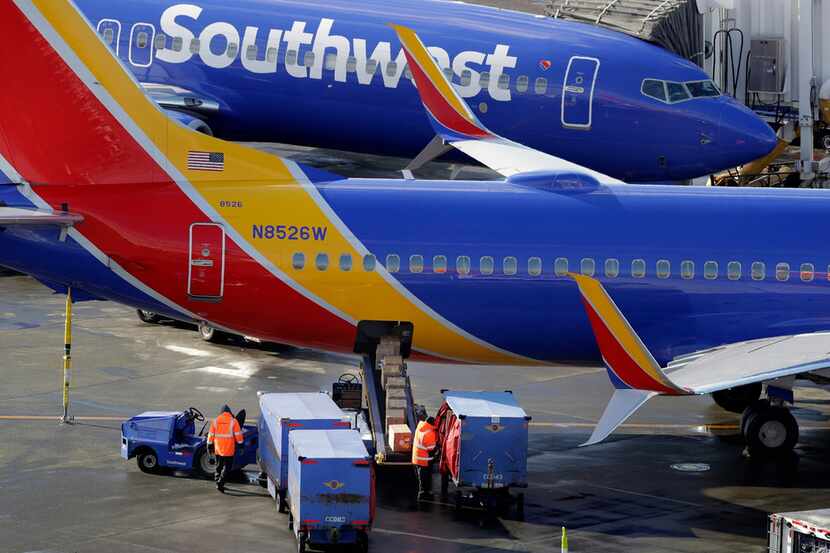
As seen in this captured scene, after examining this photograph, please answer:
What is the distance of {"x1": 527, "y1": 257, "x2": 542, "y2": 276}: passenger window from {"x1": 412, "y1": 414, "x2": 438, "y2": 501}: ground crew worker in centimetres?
410

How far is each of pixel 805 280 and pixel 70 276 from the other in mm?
14419

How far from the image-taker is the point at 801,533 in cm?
2017

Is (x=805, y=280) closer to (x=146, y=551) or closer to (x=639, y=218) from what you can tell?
(x=639, y=218)

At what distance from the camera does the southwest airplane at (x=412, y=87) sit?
1650 inches

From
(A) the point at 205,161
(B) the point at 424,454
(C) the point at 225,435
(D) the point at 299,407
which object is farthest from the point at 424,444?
(A) the point at 205,161

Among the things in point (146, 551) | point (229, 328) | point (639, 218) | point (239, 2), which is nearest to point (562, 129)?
point (239, 2)

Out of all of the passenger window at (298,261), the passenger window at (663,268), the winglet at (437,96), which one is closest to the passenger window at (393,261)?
the passenger window at (298,261)

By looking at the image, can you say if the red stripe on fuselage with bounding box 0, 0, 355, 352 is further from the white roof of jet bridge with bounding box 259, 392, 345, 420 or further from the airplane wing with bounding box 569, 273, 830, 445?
the airplane wing with bounding box 569, 273, 830, 445

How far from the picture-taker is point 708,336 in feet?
94.4

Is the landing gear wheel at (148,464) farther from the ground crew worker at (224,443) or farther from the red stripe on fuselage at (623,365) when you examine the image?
the red stripe on fuselage at (623,365)

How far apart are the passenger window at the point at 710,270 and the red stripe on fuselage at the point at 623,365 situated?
14.3 feet

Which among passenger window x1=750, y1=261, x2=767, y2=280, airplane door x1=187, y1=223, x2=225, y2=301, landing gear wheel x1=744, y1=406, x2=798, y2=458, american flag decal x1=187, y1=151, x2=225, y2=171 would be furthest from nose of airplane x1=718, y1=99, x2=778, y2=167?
airplane door x1=187, y1=223, x2=225, y2=301

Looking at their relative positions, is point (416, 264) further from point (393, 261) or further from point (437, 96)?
point (437, 96)

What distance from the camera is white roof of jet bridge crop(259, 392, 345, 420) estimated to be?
2497 cm
